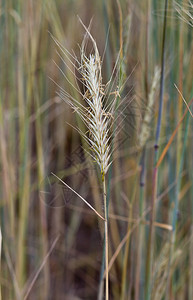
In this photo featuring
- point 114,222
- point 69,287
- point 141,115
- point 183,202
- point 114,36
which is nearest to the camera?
point 141,115

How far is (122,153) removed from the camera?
4.47 feet

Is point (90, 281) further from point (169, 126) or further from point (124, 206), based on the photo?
point (169, 126)

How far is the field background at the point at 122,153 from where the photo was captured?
0.86 m

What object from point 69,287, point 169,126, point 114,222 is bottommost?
point 69,287

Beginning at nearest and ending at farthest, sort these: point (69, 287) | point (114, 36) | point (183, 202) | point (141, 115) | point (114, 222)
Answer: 1. point (141, 115)
2. point (114, 36)
3. point (183, 202)
4. point (114, 222)
5. point (69, 287)

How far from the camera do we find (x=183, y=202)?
1197 mm

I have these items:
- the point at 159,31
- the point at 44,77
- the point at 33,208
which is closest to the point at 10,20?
the point at 44,77

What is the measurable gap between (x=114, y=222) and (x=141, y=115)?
52cm

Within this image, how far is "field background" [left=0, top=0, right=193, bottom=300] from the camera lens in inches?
33.9

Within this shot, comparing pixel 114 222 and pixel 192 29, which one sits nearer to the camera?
pixel 192 29

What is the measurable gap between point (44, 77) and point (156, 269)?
1.94 ft

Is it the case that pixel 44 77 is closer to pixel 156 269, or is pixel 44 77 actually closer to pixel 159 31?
pixel 159 31

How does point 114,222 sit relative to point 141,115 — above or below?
below

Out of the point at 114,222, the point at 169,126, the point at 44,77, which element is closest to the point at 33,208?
the point at 114,222
